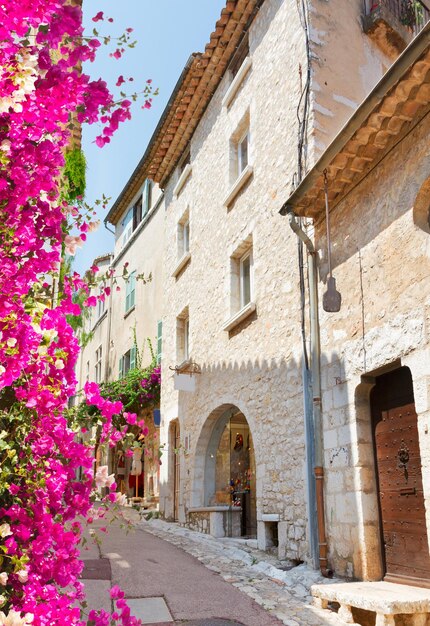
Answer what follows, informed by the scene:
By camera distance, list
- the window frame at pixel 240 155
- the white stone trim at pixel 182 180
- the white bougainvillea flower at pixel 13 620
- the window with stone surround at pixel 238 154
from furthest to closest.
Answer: the white stone trim at pixel 182 180 < the window frame at pixel 240 155 < the window with stone surround at pixel 238 154 < the white bougainvillea flower at pixel 13 620

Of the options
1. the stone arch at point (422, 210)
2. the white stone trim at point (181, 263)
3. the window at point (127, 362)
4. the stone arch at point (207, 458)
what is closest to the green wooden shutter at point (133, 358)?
the window at point (127, 362)

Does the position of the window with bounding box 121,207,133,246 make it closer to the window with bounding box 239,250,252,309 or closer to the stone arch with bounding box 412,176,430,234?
the window with bounding box 239,250,252,309

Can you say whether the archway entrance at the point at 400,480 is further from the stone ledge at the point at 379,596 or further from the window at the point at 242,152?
the window at the point at 242,152

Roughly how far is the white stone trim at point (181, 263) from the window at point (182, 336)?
96cm

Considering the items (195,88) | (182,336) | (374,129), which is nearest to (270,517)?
(374,129)

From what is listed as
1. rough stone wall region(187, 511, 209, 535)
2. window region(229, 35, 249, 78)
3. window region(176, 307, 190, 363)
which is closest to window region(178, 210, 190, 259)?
window region(176, 307, 190, 363)

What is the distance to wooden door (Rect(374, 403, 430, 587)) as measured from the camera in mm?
5527

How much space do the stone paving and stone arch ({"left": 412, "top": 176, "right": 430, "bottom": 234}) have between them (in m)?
3.45

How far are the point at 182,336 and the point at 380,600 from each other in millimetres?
8630

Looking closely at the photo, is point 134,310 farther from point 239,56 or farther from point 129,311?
point 239,56

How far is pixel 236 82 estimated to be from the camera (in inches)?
420

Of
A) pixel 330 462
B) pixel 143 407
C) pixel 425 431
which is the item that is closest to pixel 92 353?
pixel 143 407

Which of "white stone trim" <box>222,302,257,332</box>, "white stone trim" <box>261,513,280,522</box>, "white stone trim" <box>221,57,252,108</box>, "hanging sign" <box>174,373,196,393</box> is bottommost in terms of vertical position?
"white stone trim" <box>261,513,280,522</box>

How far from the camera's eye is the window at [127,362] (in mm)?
16859
